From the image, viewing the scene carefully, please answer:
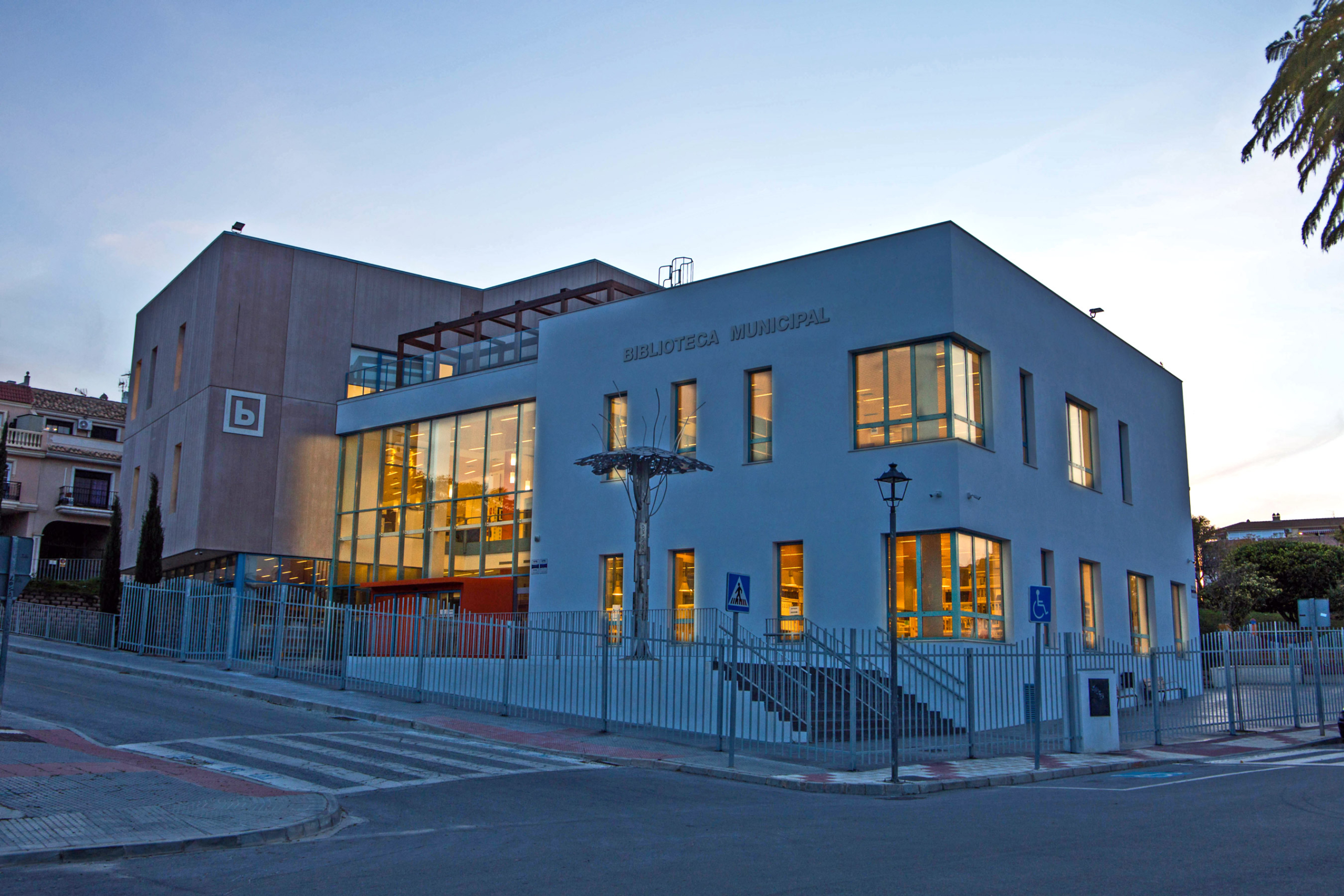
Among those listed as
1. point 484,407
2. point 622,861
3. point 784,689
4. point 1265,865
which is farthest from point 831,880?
point 484,407

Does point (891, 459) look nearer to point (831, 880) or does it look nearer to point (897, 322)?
point (897, 322)

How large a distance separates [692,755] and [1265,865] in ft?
32.7

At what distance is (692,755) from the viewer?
16844 millimetres

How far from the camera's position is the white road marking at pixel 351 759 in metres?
13.0

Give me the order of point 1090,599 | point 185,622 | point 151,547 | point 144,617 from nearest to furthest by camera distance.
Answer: point 1090,599, point 185,622, point 144,617, point 151,547

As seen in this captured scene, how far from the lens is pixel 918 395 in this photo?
77.3ft

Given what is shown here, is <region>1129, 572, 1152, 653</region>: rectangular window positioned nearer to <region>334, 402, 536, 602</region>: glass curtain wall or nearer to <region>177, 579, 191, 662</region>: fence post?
<region>334, 402, 536, 602</region>: glass curtain wall

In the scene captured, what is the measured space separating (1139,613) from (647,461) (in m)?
16.0

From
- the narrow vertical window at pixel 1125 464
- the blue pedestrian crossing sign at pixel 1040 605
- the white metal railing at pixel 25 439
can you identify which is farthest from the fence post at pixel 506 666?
the white metal railing at pixel 25 439

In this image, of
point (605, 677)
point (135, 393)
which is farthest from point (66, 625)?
point (605, 677)

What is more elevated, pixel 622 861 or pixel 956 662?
pixel 956 662

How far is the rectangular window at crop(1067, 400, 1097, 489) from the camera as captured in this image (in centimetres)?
2841

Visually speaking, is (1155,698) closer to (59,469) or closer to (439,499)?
(439,499)

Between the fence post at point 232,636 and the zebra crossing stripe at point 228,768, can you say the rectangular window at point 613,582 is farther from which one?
the zebra crossing stripe at point 228,768
